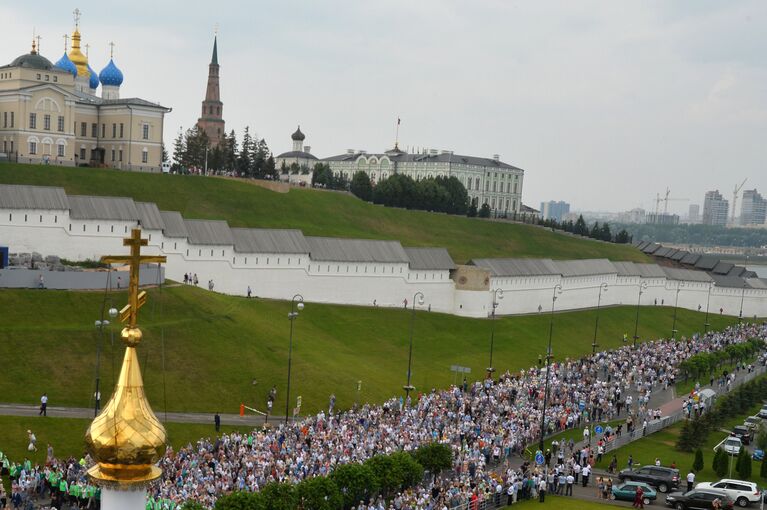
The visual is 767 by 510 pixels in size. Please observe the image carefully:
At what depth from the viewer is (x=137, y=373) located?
7.98 metres

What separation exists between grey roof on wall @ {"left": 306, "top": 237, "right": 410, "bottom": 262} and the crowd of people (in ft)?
63.7

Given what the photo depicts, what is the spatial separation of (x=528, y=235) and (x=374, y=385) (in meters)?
64.7

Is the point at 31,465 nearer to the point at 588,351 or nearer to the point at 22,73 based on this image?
the point at 588,351

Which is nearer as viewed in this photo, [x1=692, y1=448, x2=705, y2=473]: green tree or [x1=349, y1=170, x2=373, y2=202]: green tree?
[x1=692, y1=448, x2=705, y2=473]: green tree

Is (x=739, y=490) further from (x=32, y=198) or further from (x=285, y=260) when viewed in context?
(x=32, y=198)

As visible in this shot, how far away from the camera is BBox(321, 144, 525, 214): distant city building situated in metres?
157

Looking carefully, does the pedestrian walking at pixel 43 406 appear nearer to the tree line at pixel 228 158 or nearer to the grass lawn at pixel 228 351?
the grass lawn at pixel 228 351

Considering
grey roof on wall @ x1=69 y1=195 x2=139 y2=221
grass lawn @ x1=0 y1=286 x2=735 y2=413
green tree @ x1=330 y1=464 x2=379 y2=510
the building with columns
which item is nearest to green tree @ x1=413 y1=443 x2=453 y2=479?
green tree @ x1=330 y1=464 x2=379 y2=510

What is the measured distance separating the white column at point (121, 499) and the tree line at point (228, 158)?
9005 centimetres

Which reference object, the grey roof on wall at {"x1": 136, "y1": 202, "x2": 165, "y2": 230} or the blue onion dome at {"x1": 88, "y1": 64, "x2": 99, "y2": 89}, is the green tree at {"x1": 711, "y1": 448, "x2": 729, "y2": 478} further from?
the blue onion dome at {"x1": 88, "y1": 64, "x2": 99, "y2": 89}

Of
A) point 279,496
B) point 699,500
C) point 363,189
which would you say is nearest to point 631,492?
point 699,500

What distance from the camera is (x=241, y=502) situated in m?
26.4

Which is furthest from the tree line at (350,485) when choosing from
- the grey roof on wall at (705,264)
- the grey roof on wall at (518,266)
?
the grey roof on wall at (705,264)

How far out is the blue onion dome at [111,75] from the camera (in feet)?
312
